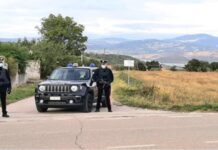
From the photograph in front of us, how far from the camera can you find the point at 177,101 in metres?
22.9

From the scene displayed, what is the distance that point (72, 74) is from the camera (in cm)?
2064

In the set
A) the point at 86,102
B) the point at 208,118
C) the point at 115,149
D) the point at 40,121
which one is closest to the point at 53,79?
the point at 86,102

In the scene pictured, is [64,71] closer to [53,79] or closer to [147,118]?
[53,79]

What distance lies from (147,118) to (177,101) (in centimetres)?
718

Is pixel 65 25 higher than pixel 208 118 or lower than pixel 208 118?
higher

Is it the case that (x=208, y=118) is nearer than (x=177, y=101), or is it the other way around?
(x=208, y=118)

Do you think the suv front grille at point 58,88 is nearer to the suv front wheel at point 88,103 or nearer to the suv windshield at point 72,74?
the suv front wheel at point 88,103

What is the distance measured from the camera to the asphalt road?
10.8 m

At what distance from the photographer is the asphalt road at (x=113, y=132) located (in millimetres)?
10759

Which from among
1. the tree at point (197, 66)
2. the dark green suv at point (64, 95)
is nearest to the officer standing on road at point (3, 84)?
the dark green suv at point (64, 95)

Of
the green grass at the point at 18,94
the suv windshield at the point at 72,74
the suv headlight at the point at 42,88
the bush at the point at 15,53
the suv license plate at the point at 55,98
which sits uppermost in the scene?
the bush at the point at 15,53

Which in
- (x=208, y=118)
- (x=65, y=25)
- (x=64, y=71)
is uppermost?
(x=65, y=25)

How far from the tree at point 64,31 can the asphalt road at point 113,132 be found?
258ft

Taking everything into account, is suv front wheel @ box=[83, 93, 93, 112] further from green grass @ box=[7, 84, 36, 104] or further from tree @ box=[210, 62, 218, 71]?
tree @ box=[210, 62, 218, 71]
